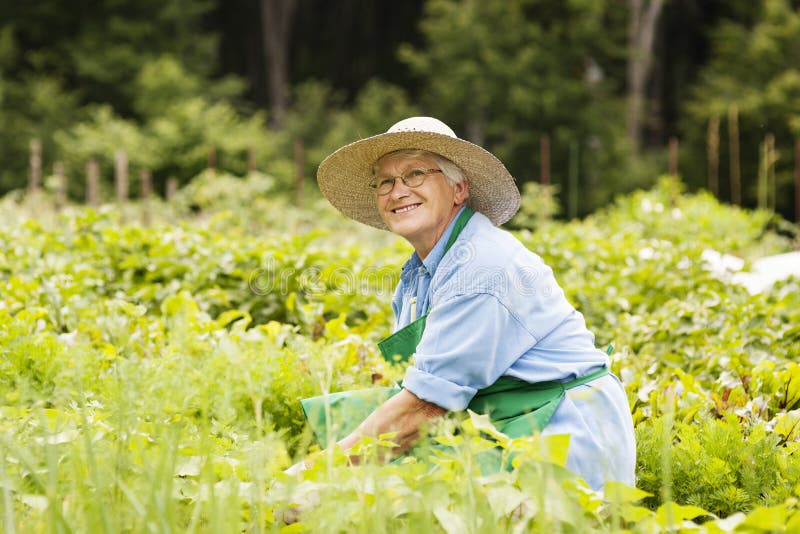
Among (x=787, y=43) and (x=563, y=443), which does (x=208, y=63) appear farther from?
(x=563, y=443)

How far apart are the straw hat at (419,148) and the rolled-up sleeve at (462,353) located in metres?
0.55

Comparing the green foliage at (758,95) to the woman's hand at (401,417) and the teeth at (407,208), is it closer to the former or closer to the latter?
the teeth at (407,208)

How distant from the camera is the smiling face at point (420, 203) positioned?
275 cm

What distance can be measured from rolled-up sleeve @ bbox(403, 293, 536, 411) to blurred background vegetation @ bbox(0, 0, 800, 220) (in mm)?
16039

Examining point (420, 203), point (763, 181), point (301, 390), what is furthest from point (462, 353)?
point (763, 181)

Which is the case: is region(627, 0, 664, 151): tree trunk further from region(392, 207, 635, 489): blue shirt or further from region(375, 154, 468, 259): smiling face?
region(392, 207, 635, 489): blue shirt

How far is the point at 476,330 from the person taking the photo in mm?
2355

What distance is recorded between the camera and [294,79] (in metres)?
26.8

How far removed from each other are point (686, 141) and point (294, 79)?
36.8ft

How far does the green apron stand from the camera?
2.44 m

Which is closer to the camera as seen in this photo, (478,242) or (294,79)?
(478,242)

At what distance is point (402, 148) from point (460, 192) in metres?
0.23

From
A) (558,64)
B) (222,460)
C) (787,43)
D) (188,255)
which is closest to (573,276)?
(188,255)

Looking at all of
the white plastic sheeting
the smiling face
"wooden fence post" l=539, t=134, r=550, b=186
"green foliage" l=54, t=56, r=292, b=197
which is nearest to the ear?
the smiling face
